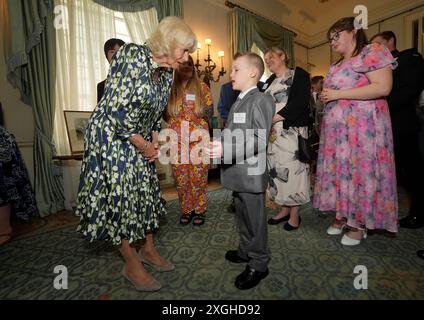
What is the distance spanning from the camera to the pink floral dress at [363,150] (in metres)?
1.67

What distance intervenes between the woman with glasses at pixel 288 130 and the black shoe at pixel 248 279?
2.90 ft

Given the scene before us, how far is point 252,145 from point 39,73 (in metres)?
2.95

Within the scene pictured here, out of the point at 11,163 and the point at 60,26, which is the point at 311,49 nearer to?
the point at 60,26

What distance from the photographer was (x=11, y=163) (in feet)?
7.36

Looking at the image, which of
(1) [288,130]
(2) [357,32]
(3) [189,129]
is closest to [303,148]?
(1) [288,130]

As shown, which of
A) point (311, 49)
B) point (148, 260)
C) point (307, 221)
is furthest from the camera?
point (311, 49)

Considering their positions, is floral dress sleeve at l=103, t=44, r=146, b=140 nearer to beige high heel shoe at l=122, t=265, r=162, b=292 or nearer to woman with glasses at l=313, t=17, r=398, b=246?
beige high heel shoe at l=122, t=265, r=162, b=292

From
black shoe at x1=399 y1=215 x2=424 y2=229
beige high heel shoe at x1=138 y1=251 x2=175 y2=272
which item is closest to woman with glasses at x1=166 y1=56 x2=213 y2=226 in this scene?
beige high heel shoe at x1=138 y1=251 x2=175 y2=272

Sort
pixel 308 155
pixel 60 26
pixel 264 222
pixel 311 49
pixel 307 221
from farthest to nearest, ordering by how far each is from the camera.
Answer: pixel 311 49 → pixel 60 26 → pixel 307 221 → pixel 308 155 → pixel 264 222

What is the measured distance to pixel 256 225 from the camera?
1378 mm

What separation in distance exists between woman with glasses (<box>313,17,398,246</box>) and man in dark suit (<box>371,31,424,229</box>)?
0.49 meters

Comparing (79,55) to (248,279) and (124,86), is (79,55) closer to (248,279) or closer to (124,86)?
(124,86)
